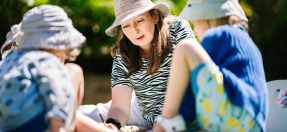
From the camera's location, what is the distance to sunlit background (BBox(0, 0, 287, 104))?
477cm

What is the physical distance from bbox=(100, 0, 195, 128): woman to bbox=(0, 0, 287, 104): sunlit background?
1700mm

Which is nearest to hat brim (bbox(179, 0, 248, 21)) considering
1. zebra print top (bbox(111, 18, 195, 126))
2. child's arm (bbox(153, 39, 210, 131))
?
child's arm (bbox(153, 39, 210, 131))

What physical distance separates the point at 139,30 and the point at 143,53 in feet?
0.83

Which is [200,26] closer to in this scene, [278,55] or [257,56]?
[257,56]

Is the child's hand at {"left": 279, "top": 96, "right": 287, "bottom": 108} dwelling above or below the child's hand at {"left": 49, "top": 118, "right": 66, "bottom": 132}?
below

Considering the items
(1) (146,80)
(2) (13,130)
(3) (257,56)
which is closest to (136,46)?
(1) (146,80)

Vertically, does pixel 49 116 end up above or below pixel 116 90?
above

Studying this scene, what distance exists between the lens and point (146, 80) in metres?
2.73

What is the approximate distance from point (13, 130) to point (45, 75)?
0.30 metres

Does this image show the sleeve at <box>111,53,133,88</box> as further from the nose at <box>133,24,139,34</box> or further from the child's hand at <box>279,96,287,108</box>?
the child's hand at <box>279,96,287,108</box>

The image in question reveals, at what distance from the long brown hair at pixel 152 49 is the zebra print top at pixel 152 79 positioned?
0.13ft

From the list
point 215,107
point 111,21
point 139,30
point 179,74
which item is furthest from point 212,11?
point 111,21

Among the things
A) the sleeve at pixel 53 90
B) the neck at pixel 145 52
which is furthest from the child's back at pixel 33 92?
the neck at pixel 145 52

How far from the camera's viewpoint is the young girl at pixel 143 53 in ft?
8.56
